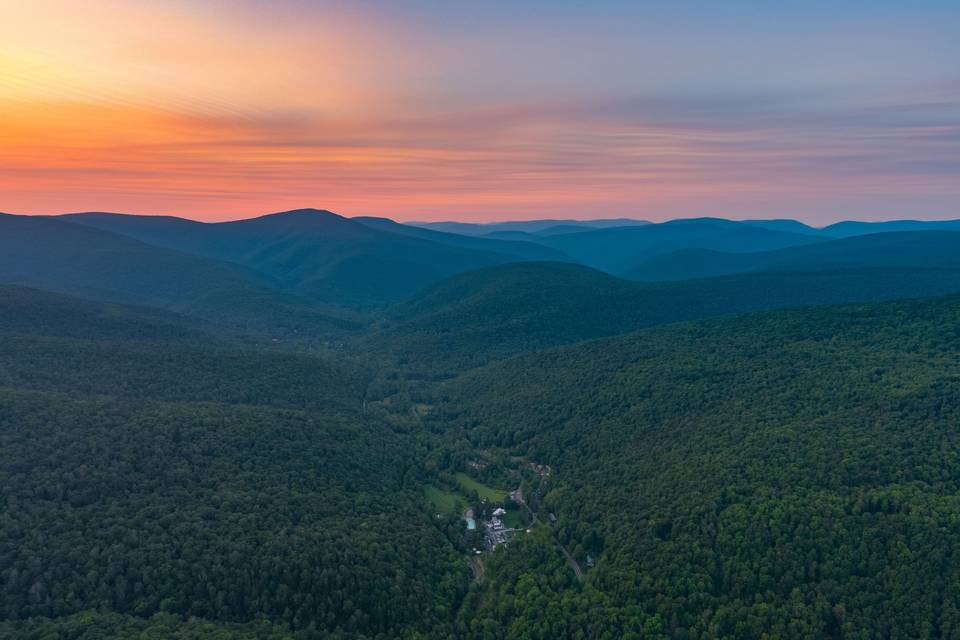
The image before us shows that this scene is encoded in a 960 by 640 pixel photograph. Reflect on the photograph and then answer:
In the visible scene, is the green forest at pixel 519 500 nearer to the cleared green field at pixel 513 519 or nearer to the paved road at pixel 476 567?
the paved road at pixel 476 567

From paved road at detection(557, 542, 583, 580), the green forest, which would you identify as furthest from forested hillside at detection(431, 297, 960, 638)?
paved road at detection(557, 542, 583, 580)

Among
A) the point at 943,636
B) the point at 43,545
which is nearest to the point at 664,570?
the point at 943,636

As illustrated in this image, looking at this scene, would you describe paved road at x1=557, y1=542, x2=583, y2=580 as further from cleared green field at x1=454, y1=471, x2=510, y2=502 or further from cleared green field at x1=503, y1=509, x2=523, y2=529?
cleared green field at x1=454, y1=471, x2=510, y2=502

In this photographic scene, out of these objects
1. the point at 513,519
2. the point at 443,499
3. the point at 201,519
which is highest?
the point at 201,519

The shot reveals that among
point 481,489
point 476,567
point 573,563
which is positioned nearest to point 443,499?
point 481,489

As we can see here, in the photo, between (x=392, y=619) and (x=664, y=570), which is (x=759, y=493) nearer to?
(x=664, y=570)

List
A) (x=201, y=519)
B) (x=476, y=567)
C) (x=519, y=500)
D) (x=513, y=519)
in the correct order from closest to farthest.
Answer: (x=201, y=519) < (x=476, y=567) < (x=513, y=519) < (x=519, y=500)

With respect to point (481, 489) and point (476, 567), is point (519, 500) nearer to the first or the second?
point (481, 489)
